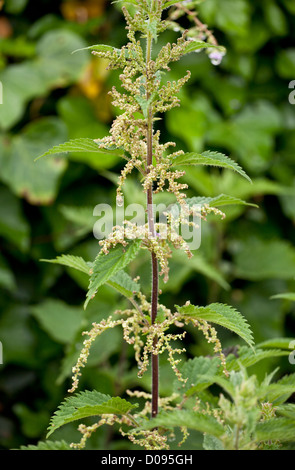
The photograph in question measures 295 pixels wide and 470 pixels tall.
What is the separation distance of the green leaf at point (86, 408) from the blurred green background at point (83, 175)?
779 mm

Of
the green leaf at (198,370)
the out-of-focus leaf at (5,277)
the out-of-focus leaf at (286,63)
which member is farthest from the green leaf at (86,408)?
the out-of-focus leaf at (286,63)

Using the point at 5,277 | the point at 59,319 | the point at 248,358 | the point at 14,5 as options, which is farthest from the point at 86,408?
the point at 14,5

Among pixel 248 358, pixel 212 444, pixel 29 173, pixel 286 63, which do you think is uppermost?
pixel 286 63

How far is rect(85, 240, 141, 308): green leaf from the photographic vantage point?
22.2 inches

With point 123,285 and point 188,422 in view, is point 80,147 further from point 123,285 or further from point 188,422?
point 188,422

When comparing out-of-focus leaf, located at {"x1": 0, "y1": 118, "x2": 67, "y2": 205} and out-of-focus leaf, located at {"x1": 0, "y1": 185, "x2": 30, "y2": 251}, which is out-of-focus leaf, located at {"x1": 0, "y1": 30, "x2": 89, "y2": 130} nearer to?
out-of-focus leaf, located at {"x1": 0, "y1": 118, "x2": 67, "y2": 205}

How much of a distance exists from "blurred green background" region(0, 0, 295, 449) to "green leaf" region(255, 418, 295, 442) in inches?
36.3

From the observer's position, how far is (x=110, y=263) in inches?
23.4

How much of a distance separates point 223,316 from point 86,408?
18 cm

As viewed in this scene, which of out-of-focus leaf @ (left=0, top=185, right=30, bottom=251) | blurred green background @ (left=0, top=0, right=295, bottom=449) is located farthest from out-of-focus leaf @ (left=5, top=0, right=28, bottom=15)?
out-of-focus leaf @ (left=0, top=185, right=30, bottom=251)

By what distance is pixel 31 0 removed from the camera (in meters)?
1.71

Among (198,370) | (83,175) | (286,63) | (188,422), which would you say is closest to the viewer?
(188,422)

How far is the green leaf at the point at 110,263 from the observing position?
1.85 feet

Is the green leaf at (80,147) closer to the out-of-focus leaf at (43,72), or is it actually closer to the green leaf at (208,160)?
the green leaf at (208,160)
